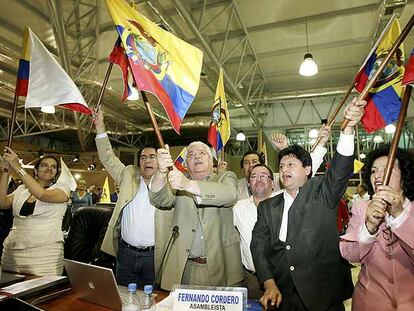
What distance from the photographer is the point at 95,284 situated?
4.42ft

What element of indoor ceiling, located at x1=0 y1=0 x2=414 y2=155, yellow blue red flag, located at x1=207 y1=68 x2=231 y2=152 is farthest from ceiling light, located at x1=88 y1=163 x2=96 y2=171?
yellow blue red flag, located at x1=207 y1=68 x2=231 y2=152

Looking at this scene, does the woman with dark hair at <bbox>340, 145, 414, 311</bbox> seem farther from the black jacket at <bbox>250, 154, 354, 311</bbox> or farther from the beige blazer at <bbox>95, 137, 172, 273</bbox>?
the beige blazer at <bbox>95, 137, 172, 273</bbox>

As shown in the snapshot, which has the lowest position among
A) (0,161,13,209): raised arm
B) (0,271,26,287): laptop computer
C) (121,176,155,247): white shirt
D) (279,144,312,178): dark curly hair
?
(0,271,26,287): laptop computer

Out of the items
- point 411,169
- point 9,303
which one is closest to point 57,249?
point 9,303

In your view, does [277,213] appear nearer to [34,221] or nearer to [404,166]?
[404,166]

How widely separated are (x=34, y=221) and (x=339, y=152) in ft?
7.33

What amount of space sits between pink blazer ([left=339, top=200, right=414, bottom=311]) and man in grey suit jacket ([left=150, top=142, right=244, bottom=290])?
0.69m

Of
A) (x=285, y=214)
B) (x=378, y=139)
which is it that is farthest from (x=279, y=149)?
(x=378, y=139)

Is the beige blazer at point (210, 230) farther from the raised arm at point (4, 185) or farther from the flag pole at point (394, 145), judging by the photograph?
the raised arm at point (4, 185)

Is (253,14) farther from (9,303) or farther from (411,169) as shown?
(9,303)

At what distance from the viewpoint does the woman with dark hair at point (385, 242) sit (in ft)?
4.26

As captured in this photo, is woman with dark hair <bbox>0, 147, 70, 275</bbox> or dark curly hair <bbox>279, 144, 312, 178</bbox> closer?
dark curly hair <bbox>279, 144, 312, 178</bbox>

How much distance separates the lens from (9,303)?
1082 mm

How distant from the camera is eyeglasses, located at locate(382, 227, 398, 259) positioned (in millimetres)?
1426
